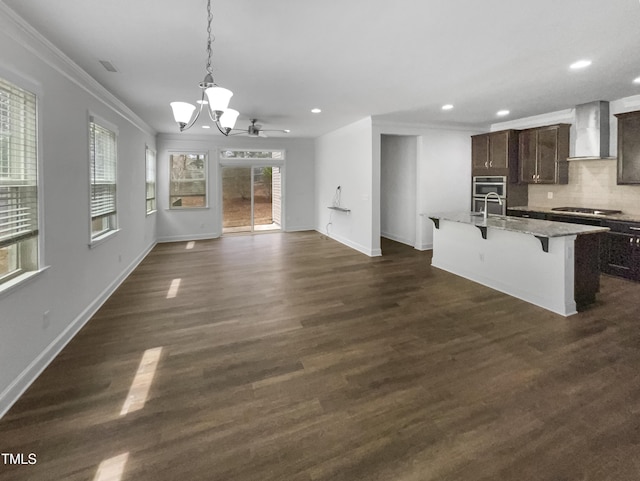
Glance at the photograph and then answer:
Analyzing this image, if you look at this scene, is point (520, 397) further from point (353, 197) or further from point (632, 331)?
point (353, 197)

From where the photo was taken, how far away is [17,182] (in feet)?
7.69

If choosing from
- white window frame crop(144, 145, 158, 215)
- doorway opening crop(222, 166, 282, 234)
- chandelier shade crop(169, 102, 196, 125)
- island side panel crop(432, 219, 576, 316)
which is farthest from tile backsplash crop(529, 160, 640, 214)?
white window frame crop(144, 145, 158, 215)

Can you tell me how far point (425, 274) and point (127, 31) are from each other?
4.68 meters

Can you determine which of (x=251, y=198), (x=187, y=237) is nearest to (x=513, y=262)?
(x=251, y=198)

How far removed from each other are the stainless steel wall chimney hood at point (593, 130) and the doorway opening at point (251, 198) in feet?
21.9

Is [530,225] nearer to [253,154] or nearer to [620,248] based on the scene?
[620,248]

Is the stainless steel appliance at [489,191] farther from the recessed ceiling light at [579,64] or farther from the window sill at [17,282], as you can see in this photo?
the window sill at [17,282]

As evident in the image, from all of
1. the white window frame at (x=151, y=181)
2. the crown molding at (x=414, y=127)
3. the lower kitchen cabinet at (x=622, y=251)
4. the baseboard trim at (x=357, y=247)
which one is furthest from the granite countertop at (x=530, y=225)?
the white window frame at (x=151, y=181)

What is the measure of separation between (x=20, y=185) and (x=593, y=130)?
23.6ft

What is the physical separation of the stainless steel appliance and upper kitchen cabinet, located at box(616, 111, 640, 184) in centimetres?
176

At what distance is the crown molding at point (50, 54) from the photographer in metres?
2.26

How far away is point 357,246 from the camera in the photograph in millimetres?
7043

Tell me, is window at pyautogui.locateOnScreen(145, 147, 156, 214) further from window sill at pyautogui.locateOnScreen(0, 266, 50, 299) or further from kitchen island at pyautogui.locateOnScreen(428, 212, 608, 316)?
kitchen island at pyautogui.locateOnScreen(428, 212, 608, 316)

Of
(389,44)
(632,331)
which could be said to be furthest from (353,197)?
(632,331)
